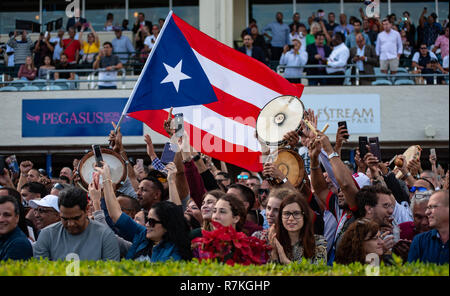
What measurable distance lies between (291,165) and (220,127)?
1.89 meters

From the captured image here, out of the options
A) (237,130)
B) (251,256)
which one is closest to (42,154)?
(237,130)

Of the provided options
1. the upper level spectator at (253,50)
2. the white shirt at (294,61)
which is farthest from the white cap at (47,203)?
the white shirt at (294,61)

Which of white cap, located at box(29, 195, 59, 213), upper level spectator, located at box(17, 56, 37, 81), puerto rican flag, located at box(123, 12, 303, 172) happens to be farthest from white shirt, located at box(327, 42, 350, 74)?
white cap, located at box(29, 195, 59, 213)

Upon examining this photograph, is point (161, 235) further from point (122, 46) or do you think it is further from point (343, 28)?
point (343, 28)

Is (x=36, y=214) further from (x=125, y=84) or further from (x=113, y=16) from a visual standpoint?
(x=113, y=16)

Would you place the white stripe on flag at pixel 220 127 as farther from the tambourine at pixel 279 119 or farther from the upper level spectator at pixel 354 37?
the upper level spectator at pixel 354 37

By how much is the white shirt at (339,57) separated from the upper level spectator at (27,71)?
7.95 m

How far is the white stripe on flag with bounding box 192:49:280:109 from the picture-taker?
28.2ft

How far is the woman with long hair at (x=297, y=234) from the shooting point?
207 inches

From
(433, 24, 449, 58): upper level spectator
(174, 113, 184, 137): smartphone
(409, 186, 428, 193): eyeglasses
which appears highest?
(433, 24, 449, 58): upper level spectator

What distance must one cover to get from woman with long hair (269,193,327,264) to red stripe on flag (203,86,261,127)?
3347mm

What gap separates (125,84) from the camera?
18.2m

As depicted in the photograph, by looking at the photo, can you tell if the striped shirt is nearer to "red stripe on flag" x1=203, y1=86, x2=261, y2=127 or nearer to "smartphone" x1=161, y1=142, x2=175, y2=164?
"red stripe on flag" x1=203, y1=86, x2=261, y2=127
